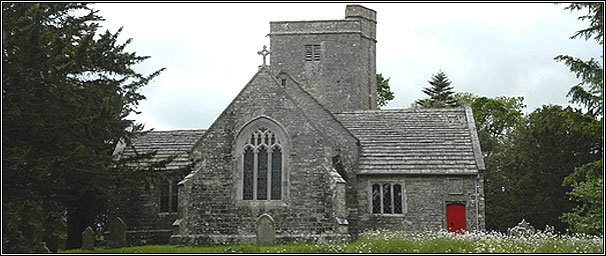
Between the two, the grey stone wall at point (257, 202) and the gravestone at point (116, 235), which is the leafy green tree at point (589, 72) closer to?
the grey stone wall at point (257, 202)

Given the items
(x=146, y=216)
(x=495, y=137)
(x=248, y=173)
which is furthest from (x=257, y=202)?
(x=495, y=137)

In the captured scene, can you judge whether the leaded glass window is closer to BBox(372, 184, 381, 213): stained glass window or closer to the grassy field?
BBox(372, 184, 381, 213): stained glass window

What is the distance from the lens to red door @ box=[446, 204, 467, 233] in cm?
2397

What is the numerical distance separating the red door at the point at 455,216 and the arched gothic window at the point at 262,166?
24.3ft

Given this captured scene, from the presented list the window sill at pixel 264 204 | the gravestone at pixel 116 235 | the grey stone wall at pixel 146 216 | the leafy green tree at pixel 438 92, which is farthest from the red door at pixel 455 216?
the leafy green tree at pixel 438 92

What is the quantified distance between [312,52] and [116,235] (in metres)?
17.9

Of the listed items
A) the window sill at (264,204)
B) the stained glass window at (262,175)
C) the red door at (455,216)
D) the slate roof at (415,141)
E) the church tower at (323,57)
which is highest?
the church tower at (323,57)

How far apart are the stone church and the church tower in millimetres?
5963

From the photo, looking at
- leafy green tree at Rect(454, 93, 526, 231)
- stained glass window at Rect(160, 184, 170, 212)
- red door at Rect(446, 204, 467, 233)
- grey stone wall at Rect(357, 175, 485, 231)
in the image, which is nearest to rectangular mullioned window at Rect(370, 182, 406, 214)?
grey stone wall at Rect(357, 175, 485, 231)

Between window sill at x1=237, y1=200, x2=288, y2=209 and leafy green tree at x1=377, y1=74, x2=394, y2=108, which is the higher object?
leafy green tree at x1=377, y1=74, x2=394, y2=108

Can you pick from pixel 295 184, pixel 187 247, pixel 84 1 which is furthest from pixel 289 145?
pixel 84 1

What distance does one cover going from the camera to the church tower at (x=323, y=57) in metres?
36.1

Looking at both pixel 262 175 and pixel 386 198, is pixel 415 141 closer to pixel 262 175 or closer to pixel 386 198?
pixel 386 198

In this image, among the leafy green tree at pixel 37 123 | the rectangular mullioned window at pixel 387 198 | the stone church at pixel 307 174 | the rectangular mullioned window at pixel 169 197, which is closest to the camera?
the leafy green tree at pixel 37 123
